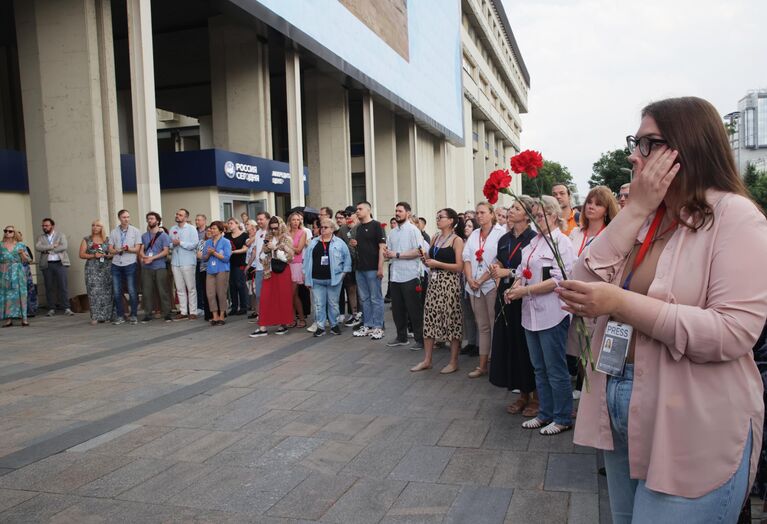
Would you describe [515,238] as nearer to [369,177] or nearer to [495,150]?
[369,177]

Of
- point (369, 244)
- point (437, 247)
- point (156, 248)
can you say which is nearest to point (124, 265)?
point (156, 248)

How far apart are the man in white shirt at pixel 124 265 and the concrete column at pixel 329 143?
13.9 meters

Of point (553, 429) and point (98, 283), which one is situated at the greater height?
point (98, 283)

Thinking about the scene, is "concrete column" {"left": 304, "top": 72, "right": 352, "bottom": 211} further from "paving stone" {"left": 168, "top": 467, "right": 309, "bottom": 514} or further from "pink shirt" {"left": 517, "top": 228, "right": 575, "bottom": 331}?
"paving stone" {"left": 168, "top": 467, "right": 309, "bottom": 514}

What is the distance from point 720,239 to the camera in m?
1.65

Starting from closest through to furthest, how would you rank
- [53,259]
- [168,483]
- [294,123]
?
[168,483]
[53,259]
[294,123]

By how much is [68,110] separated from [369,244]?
25.8 ft

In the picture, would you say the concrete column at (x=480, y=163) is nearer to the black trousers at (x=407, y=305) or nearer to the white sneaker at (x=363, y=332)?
the white sneaker at (x=363, y=332)

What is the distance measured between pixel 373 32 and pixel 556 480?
22070 millimetres

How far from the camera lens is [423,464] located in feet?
14.0

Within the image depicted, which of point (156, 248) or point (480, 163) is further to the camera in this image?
point (480, 163)

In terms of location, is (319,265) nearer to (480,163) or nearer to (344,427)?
(344,427)

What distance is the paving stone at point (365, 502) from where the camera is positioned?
3488 mm

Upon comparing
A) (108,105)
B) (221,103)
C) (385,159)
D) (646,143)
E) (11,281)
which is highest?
(221,103)
